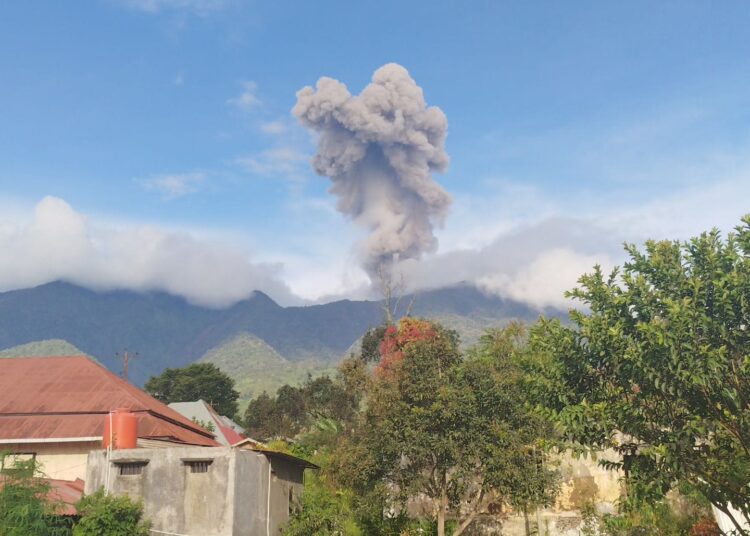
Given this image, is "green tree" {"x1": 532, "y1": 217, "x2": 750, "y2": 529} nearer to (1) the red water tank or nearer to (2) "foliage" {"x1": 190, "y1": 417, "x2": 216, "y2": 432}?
(1) the red water tank

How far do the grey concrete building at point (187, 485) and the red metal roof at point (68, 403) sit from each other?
10.8ft

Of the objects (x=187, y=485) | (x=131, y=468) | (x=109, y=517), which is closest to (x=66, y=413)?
(x=131, y=468)

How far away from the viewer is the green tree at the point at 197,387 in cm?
8500

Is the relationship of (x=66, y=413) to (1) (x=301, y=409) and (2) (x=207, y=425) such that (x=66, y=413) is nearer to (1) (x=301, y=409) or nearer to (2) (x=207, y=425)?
(2) (x=207, y=425)

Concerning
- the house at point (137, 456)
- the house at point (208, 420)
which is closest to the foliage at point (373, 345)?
the house at point (208, 420)

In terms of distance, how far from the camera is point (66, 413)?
26125mm

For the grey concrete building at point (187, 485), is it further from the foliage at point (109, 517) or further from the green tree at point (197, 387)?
the green tree at point (197, 387)

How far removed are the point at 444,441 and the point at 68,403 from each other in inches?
600

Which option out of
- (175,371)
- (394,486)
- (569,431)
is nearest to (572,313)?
(569,431)

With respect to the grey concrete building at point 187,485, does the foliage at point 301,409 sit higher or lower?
higher

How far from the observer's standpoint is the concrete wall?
24734 mm

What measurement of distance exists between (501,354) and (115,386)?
17.1 m

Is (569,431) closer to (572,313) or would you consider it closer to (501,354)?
(572,313)

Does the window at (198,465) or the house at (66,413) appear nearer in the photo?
the window at (198,465)
